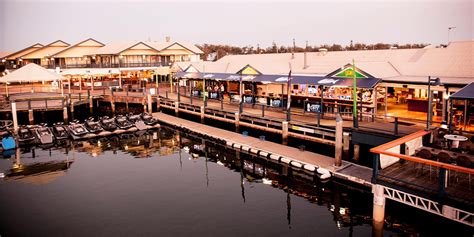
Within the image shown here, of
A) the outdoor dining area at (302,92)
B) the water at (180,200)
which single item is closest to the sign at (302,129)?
the outdoor dining area at (302,92)

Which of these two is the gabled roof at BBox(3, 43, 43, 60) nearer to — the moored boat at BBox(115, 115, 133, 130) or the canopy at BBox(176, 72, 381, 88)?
the canopy at BBox(176, 72, 381, 88)

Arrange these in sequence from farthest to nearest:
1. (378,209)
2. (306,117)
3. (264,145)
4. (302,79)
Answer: (302,79) < (306,117) < (264,145) < (378,209)

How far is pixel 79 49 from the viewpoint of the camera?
6300 cm

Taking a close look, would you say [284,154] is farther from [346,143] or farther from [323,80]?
[323,80]

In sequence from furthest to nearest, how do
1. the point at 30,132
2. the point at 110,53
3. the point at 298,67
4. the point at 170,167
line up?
the point at 110,53
the point at 298,67
the point at 30,132
the point at 170,167

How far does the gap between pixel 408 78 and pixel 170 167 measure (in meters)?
16.7

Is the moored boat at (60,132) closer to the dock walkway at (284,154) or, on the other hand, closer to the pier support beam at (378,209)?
the dock walkway at (284,154)

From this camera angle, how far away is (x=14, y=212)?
16750mm

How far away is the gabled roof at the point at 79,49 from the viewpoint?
60.6 metres

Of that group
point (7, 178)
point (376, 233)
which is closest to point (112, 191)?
point (7, 178)

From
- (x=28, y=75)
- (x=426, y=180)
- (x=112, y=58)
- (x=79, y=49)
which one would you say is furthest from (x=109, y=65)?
(x=426, y=180)

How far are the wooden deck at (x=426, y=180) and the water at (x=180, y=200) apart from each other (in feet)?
7.23

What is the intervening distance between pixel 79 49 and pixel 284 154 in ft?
173

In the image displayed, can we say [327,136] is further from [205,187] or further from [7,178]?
[7,178]
